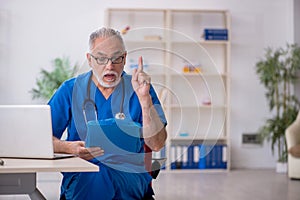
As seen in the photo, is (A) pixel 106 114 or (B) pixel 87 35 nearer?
(A) pixel 106 114

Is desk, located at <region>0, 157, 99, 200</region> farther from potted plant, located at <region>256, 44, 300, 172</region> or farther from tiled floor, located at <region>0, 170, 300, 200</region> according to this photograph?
potted plant, located at <region>256, 44, 300, 172</region>

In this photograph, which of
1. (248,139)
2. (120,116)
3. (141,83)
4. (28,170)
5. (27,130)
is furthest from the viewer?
(248,139)

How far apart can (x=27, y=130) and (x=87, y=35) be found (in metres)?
4.70

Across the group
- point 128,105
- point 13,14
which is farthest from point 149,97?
point 13,14

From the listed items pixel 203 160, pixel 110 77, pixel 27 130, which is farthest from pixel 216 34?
pixel 27 130

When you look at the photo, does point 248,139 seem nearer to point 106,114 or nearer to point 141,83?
point 106,114

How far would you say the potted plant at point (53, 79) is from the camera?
21.4 ft

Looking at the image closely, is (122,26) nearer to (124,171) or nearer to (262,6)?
(262,6)

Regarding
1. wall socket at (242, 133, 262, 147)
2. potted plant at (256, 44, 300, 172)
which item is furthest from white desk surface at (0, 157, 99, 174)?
wall socket at (242, 133, 262, 147)

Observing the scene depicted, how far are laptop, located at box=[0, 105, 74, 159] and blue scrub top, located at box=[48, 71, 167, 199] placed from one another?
249mm

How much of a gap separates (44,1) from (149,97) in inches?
184

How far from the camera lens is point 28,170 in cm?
207

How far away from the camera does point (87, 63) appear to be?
254cm

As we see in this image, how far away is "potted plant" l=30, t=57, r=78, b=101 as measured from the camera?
6528 mm
